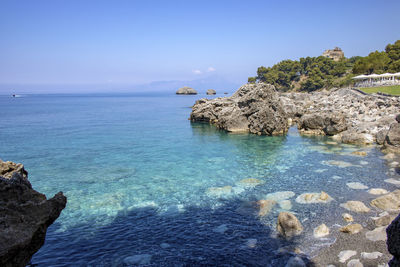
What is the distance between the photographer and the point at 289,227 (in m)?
13.0

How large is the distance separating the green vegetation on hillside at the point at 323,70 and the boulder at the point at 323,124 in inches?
2458

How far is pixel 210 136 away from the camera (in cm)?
4184

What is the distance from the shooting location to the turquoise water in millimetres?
12117

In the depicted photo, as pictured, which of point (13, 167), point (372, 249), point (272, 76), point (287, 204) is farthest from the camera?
point (272, 76)

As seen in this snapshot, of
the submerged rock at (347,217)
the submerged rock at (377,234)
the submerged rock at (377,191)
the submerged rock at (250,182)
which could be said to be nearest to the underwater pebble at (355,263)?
the submerged rock at (377,234)

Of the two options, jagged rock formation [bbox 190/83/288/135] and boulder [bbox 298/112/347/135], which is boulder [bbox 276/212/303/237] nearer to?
jagged rock formation [bbox 190/83/288/135]

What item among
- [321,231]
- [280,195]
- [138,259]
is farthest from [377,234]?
[138,259]

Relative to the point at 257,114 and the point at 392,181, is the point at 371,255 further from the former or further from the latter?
the point at 257,114

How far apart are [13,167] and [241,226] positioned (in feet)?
34.8

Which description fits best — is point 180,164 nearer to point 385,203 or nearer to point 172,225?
point 172,225

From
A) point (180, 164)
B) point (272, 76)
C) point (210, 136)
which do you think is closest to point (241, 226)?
point (180, 164)

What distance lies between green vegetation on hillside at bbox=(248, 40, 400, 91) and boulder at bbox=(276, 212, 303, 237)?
303 ft

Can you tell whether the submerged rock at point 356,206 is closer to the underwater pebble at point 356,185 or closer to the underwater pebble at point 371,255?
the underwater pebble at point 356,185

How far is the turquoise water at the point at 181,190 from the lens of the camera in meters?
12.1
